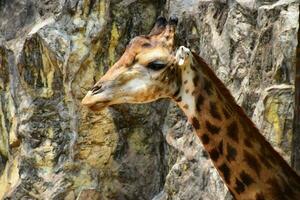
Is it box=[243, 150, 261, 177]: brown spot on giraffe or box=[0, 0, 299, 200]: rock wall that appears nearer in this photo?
box=[243, 150, 261, 177]: brown spot on giraffe

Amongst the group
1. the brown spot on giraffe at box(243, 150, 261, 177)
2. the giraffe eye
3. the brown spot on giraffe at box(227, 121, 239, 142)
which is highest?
the giraffe eye

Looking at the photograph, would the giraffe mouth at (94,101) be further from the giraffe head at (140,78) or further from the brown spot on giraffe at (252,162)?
the brown spot on giraffe at (252,162)

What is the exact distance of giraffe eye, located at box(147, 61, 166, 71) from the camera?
149 inches

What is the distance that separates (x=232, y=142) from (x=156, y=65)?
0.51 meters

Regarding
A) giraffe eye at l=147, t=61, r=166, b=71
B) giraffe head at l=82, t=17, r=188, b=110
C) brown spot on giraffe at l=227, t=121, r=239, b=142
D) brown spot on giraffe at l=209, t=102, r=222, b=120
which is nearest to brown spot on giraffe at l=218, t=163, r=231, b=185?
brown spot on giraffe at l=227, t=121, r=239, b=142

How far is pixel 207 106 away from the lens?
376 cm

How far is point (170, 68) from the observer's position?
3.81m

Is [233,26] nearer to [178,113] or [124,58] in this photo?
[178,113]

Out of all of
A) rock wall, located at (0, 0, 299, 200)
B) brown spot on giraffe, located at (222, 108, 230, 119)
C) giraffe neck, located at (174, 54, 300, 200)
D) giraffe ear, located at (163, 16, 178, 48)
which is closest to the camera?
giraffe neck, located at (174, 54, 300, 200)

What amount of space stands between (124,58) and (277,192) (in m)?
0.96

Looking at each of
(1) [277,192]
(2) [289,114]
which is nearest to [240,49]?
(2) [289,114]

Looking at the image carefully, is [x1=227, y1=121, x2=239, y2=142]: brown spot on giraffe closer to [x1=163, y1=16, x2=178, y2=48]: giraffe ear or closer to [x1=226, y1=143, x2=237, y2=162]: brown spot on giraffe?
[x1=226, y1=143, x2=237, y2=162]: brown spot on giraffe

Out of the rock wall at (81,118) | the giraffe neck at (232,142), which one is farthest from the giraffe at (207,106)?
the rock wall at (81,118)

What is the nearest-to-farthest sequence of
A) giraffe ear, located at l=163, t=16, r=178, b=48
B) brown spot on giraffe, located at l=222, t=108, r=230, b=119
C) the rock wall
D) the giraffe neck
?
1. the giraffe neck
2. brown spot on giraffe, located at l=222, t=108, r=230, b=119
3. giraffe ear, located at l=163, t=16, r=178, b=48
4. the rock wall
